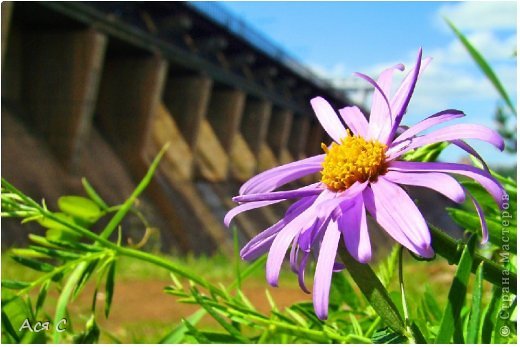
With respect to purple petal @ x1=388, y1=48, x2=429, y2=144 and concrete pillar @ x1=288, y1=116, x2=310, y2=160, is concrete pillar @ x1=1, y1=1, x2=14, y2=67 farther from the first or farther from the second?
concrete pillar @ x1=288, y1=116, x2=310, y2=160

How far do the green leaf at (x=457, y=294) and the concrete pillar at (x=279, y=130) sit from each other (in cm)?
2287

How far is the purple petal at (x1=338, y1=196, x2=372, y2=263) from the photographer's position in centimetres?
39

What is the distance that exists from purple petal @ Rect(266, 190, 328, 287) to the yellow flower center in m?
0.03

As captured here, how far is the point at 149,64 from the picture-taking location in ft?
48.0

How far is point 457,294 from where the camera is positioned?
0.41 meters

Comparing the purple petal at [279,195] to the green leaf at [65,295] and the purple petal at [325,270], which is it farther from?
the green leaf at [65,295]

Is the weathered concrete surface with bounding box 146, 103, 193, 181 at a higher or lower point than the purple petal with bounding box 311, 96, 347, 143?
higher

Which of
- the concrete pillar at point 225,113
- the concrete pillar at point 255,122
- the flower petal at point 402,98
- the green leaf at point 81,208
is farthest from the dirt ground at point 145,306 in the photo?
the concrete pillar at point 255,122

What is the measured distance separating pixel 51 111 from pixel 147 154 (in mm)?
2886

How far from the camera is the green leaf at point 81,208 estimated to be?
0.77m

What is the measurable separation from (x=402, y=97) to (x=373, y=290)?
0.42 ft

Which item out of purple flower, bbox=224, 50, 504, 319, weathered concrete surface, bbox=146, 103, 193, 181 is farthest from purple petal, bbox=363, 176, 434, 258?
weathered concrete surface, bbox=146, 103, 193, 181

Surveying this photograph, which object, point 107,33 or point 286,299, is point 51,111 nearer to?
point 107,33

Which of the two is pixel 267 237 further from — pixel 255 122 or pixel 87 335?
pixel 255 122
